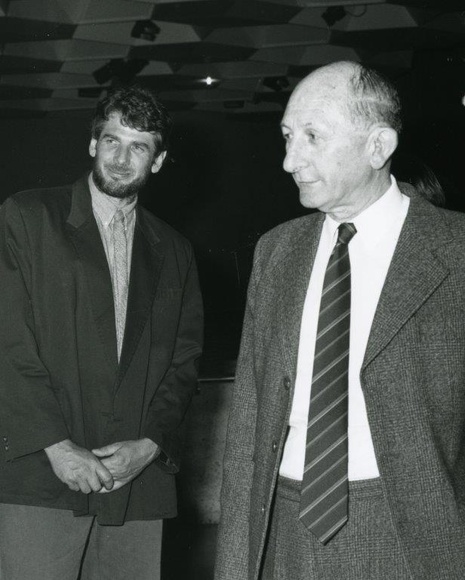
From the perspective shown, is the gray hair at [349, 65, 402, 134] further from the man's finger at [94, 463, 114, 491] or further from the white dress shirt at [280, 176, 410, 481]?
the man's finger at [94, 463, 114, 491]

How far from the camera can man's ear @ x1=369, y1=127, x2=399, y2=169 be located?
1.51 m

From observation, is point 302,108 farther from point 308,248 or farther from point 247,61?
point 247,61

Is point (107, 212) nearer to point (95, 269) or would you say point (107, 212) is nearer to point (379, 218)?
point (95, 269)

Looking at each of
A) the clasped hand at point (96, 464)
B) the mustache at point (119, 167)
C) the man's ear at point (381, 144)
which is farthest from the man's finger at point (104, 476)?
the man's ear at point (381, 144)

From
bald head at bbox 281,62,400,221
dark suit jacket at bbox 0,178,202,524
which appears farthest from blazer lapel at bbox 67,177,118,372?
bald head at bbox 281,62,400,221

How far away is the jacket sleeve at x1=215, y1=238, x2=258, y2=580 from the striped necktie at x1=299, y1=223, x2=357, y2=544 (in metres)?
0.20

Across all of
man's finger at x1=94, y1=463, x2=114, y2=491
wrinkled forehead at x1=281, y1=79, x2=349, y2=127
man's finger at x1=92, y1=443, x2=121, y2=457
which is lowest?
man's finger at x1=94, y1=463, x2=114, y2=491

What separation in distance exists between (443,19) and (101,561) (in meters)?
6.89

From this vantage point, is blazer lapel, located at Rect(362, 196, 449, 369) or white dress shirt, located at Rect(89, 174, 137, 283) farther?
white dress shirt, located at Rect(89, 174, 137, 283)

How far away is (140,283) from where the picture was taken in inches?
83.4

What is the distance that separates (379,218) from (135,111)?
0.88 metres

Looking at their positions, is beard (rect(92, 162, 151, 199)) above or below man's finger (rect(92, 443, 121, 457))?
above

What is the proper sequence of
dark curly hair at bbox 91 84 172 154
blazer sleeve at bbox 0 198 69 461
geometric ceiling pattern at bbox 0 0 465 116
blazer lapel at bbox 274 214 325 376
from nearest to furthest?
blazer lapel at bbox 274 214 325 376 < blazer sleeve at bbox 0 198 69 461 < dark curly hair at bbox 91 84 172 154 < geometric ceiling pattern at bbox 0 0 465 116

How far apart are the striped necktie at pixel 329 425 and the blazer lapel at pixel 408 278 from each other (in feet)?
0.21
